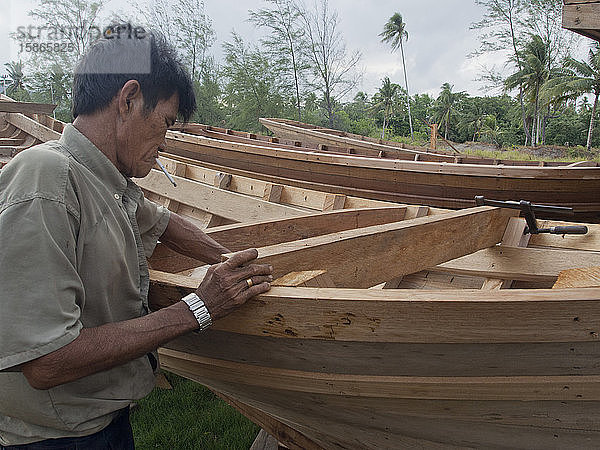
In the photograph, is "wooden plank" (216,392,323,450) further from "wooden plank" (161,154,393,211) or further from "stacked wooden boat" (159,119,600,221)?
"stacked wooden boat" (159,119,600,221)

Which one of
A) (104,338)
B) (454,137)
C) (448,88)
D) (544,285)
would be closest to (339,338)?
(104,338)

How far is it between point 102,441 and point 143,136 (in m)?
0.88

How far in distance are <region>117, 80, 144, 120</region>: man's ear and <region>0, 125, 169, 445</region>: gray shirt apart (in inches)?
5.0

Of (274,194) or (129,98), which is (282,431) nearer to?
(129,98)

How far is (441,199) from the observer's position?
16.3 feet

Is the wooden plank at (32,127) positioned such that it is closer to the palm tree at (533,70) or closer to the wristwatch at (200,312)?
the wristwatch at (200,312)

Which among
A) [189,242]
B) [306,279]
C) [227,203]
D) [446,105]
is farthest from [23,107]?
[446,105]

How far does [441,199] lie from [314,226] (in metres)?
2.87

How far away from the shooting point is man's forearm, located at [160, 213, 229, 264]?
1877mm

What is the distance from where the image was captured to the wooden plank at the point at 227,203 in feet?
11.9

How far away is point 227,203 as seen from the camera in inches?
153

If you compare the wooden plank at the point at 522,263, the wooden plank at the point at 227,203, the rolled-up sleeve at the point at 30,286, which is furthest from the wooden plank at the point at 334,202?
the rolled-up sleeve at the point at 30,286

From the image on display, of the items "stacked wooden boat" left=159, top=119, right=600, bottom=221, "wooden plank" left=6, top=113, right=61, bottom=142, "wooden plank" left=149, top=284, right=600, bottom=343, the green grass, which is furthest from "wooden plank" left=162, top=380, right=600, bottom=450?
"wooden plank" left=6, top=113, right=61, bottom=142

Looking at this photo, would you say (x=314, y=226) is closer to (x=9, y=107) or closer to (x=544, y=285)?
(x=544, y=285)
